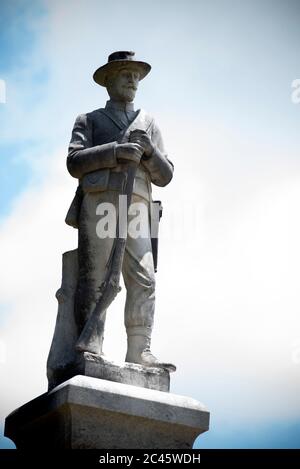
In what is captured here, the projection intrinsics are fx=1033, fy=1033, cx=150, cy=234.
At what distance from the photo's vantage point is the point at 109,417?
10.4 metres

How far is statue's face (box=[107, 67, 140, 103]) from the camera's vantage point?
12.0 m

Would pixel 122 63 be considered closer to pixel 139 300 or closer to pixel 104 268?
pixel 104 268

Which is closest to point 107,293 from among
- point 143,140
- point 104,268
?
point 104,268

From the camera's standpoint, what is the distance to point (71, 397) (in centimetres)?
1016

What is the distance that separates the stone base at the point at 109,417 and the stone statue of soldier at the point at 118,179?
21.1 inches

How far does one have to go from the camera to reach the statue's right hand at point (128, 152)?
37.4 feet

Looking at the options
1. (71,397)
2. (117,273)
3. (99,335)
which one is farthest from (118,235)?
(71,397)

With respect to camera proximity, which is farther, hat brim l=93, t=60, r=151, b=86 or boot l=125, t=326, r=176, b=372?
hat brim l=93, t=60, r=151, b=86

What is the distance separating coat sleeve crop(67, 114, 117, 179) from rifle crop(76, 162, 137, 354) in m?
0.30

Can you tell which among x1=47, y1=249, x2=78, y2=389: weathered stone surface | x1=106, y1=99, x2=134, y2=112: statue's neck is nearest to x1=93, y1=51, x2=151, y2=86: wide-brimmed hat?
x1=106, y1=99, x2=134, y2=112: statue's neck

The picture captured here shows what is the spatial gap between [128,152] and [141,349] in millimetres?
2167

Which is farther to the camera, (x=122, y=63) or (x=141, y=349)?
(x=122, y=63)

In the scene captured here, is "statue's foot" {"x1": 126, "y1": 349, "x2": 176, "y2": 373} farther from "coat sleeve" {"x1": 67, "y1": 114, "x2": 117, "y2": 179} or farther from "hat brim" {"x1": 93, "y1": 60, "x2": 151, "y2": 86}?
"hat brim" {"x1": 93, "y1": 60, "x2": 151, "y2": 86}
